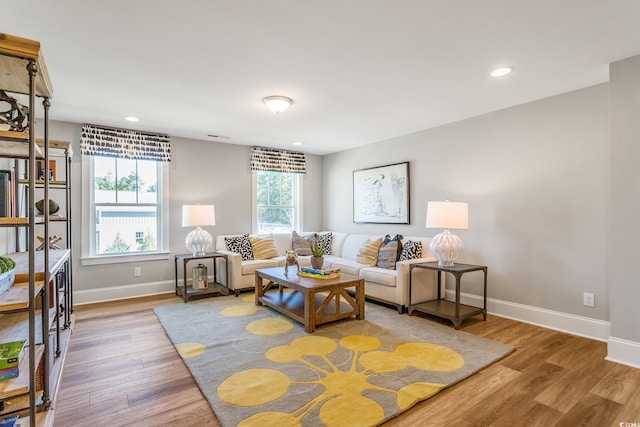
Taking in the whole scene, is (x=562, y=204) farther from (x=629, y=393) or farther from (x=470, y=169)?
(x=629, y=393)

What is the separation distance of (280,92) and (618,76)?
279cm

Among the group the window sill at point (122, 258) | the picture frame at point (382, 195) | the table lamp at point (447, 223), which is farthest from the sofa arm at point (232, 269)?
the table lamp at point (447, 223)

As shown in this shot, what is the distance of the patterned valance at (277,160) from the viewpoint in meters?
5.57

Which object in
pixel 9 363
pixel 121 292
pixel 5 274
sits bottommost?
pixel 121 292

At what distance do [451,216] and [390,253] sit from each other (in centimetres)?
98

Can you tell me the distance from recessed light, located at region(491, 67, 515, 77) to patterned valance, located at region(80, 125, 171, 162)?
4.22 m

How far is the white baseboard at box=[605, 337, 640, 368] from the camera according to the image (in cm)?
247

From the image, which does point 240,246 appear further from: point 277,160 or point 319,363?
point 319,363

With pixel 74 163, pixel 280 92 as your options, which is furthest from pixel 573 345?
pixel 74 163

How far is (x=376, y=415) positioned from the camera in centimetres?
187

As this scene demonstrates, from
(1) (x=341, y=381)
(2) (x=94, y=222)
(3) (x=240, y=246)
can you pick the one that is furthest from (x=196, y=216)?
(1) (x=341, y=381)

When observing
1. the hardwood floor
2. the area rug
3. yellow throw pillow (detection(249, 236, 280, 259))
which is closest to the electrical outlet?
the hardwood floor

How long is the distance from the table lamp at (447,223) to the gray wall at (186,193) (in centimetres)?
317

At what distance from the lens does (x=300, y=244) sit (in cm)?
534
